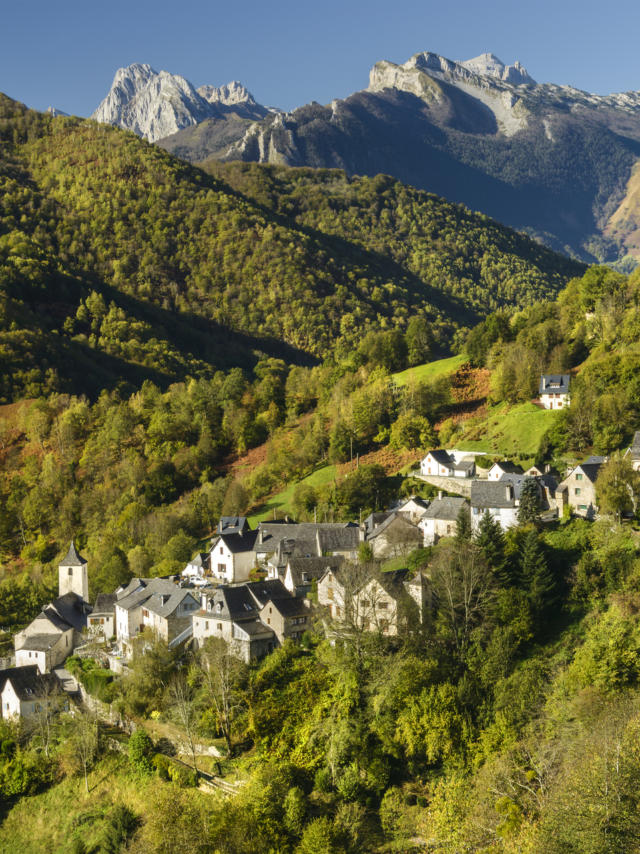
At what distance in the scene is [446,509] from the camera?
59969mm

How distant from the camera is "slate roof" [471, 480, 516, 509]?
58.5m

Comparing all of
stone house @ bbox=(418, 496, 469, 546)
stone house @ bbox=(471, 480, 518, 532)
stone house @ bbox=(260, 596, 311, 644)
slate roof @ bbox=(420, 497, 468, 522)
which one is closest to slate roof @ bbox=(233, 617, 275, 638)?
stone house @ bbox=(260, 596, 311, 644)

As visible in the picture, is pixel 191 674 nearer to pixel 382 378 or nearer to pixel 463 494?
pixel 463 494

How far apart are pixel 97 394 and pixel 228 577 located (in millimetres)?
95962

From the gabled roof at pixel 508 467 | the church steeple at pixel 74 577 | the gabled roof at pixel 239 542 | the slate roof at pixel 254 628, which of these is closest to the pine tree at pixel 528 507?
the gabled roof at pixel 508 467

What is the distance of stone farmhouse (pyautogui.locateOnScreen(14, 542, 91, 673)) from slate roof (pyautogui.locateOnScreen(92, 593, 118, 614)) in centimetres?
220

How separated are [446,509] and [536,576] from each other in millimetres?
14170

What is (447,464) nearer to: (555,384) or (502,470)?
(502,470)

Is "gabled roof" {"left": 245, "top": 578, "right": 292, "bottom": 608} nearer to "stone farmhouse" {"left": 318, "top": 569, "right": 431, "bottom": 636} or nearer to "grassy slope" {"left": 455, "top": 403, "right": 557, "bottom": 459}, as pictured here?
"stone farmhouse" {"left": 318, "top": 569, "right": 431, "bottom": 636}

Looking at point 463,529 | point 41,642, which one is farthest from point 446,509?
point 41,642

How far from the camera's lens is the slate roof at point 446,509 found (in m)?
59.0

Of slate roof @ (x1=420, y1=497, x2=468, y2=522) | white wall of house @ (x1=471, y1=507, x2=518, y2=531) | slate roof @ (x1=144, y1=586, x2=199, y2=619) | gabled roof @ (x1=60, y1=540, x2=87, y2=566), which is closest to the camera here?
slate roof @ (x1=144, y1=586, x2=199, y2=619)

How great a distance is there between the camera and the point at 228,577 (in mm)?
63969

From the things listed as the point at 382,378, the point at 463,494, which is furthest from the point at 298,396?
the point at 463,494
